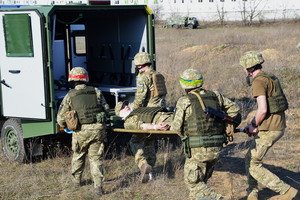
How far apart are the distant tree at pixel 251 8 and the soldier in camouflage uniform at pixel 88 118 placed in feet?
148

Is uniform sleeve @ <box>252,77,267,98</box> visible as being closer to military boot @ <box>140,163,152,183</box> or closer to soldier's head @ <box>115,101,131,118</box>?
military boot @ <box>140,163,152,183</box>

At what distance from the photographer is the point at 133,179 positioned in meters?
6.74

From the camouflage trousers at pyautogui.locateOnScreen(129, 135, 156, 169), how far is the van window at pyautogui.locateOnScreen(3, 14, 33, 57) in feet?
6.11

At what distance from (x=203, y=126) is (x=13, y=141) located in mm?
3835

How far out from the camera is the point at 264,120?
5531 mm

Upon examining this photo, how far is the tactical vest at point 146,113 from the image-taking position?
635 cm

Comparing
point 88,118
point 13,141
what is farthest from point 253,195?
point 13,141

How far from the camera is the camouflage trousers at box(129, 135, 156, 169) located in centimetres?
684

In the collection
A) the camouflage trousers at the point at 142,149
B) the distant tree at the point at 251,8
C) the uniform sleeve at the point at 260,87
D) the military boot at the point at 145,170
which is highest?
the distant tree at the point at 251,8

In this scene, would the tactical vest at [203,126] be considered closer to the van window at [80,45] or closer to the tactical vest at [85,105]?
the tactical vest at [85,105]

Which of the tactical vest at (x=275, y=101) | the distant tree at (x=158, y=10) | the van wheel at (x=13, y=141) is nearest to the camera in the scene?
the tactical vest at (x=275, y=101)

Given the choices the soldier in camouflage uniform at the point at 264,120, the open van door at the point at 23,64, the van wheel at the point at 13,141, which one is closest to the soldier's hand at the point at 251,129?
the soldier in camouflage uniform at the point at 264,120

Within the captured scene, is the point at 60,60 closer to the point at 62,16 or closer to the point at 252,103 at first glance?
the point at 62,16

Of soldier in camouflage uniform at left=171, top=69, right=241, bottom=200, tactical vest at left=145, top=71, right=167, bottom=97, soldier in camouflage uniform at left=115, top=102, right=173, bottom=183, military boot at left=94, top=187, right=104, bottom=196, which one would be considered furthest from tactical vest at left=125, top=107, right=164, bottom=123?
soldier in camouflage uniform at left=171, top=69, right=241, bottom=200
